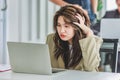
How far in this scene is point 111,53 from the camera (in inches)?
80.2

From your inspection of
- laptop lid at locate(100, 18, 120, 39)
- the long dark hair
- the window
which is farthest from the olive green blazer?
the window

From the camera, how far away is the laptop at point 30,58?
4.96ft

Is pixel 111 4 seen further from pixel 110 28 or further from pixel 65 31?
pixel 65 31

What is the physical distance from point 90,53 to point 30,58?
66cm

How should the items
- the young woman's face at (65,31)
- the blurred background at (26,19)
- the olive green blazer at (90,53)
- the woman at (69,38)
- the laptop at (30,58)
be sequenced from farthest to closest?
the blurred background at (26,19), the young woman's face at (65,31), the woman at (69,38), the olive green blazer at (90,53), the laptop at (30,58)

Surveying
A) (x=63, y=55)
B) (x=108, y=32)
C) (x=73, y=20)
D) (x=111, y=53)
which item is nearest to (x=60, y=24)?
(x=73, y=20)

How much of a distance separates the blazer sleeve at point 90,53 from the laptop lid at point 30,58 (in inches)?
23.6

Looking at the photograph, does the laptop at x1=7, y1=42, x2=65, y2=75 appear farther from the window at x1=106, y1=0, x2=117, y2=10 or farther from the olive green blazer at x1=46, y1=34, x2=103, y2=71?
the window at x1=106, y1=0, x2=117, y2=10

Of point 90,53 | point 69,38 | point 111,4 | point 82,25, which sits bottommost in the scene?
point 90,53

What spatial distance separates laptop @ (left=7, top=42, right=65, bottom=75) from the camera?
1511 millimetres

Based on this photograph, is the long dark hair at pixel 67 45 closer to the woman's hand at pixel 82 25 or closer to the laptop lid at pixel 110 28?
the woman's hand at pixel 82 25

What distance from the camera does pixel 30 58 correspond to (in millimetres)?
1558

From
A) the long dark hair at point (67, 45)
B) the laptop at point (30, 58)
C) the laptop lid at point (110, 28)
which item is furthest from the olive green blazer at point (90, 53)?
the laptop at point (30, 58)

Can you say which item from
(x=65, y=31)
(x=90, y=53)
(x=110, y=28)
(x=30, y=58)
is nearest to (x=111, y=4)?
(x=110, y=28)
